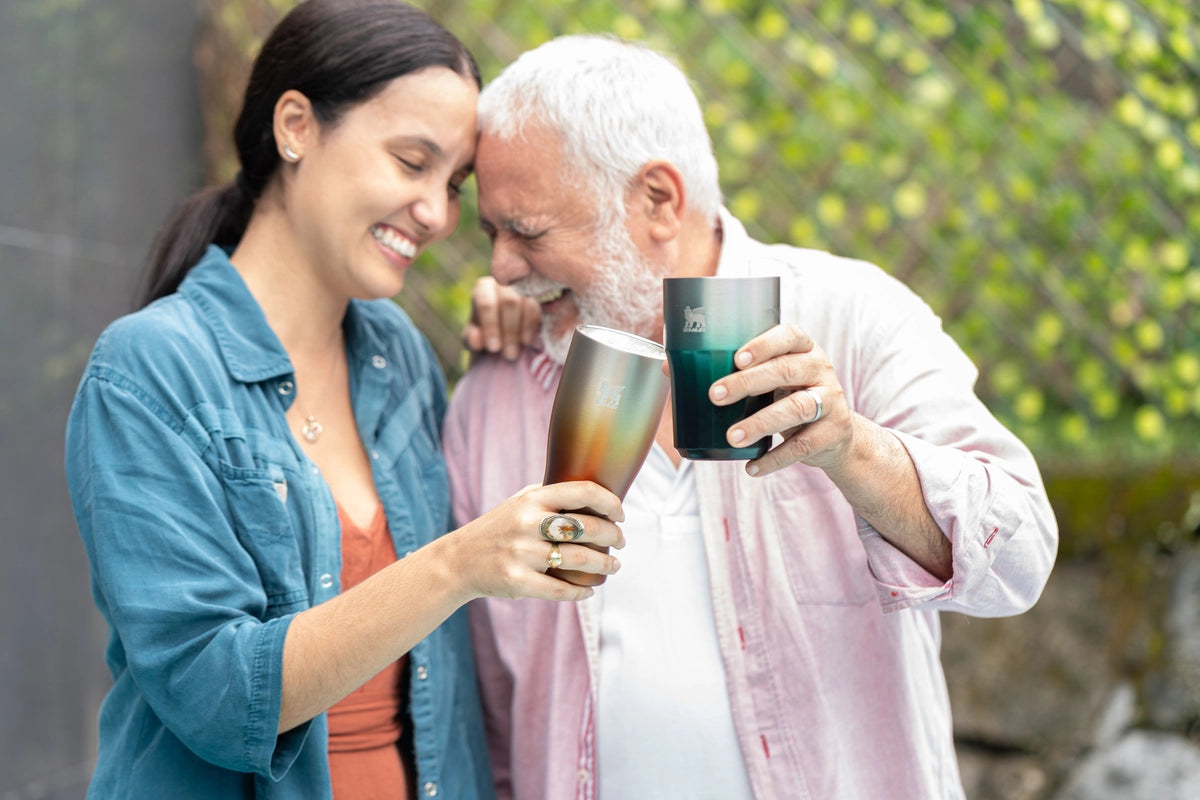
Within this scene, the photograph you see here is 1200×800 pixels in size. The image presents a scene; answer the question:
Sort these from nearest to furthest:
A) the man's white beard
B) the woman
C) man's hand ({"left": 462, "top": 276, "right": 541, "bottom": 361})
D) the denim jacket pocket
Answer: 1. the woman
2. the denim jacket pocket
3. the man's white beard
4. man's hand ({"left": 462, "top": 276, "right": 541, "bottom": 361})

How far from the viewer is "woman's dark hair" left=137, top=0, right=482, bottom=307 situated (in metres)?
1.73

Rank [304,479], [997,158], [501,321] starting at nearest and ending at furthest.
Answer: [304,479]
[501,321]
[997,158]

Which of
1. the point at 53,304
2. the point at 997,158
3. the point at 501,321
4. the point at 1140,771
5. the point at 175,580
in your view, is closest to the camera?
the point at 175,580

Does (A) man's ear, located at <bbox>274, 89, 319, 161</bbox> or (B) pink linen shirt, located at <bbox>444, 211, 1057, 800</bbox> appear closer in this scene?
(B) pink linen shirt, located at <bbox>444, 211, 1057, 800</bbox>

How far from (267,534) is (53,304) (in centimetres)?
147

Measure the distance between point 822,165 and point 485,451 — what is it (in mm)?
1886

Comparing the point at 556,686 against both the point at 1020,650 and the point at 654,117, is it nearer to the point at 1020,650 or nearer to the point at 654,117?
the point at 654,117

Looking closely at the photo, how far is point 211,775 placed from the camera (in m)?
1.52

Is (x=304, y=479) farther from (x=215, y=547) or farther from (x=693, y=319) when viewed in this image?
(x=693, y=319)

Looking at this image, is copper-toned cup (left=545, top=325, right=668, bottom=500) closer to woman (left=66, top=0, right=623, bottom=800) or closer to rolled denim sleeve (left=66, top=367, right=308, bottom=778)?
woman (left=66, top=0, right=623, bottom=800)

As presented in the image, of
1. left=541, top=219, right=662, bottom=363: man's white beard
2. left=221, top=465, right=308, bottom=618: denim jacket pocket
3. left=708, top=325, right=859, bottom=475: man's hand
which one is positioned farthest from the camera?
left=541, top=219, right=662, bottom=363: man's white beard

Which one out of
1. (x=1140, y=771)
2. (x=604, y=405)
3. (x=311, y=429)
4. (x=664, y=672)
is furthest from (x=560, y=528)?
(x=1140, y=771)

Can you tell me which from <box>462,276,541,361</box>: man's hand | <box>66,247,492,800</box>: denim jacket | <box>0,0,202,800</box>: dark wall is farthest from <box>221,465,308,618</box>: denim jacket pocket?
<box>0,0,202,800</box>: dark wall

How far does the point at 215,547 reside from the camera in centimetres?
143
